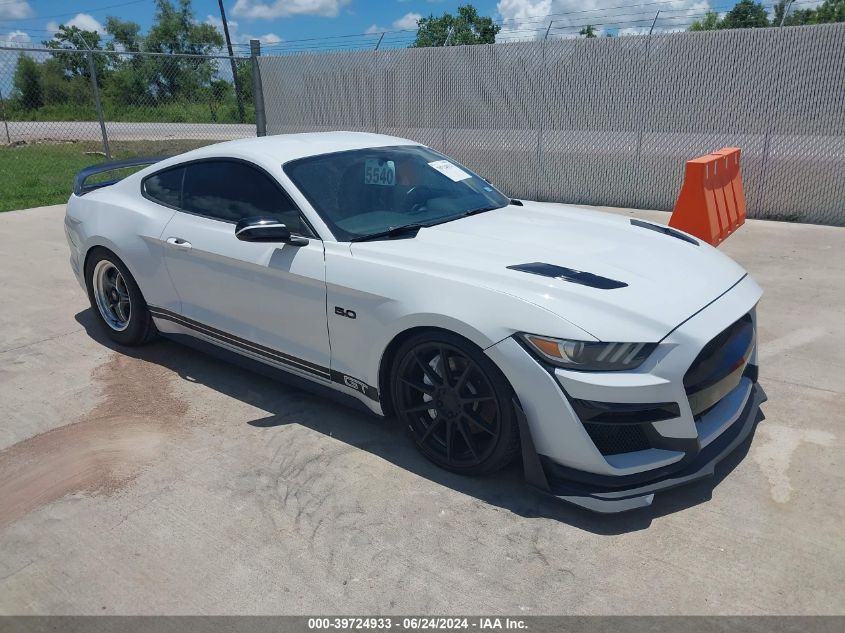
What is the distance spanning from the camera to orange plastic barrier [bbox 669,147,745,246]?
24.7 feet

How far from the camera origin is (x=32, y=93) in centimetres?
1977

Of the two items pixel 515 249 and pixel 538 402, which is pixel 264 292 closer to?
pixel 515 249

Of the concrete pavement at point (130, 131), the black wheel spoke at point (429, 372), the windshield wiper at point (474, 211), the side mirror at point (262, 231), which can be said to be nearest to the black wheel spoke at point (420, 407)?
the black wheel spoke at point (429, 372)

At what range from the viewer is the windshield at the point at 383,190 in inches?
150

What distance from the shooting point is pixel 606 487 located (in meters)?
2.88

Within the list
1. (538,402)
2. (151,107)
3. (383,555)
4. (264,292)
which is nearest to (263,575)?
(383,555)

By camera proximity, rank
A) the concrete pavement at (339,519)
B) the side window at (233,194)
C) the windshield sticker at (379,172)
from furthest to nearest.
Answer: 1. the windshield sticker at (379,172)
2. the side window at (233,194)
3. the concrete pavement at (339,519)

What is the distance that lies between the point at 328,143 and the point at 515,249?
1.56 m

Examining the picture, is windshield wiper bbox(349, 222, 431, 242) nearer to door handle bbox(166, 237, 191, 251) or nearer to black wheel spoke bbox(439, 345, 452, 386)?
black wheel spoke bbox(439, 345, 452, 386)

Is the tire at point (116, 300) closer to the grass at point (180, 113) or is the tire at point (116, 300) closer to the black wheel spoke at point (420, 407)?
the black wheel spoke at point (420, 407)

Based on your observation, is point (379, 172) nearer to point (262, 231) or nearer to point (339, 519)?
point (262, 231)

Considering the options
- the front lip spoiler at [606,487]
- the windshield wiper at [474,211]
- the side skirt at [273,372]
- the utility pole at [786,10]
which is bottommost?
the front lip spoiler at [606,487]

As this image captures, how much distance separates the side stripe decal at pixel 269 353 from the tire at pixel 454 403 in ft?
0.83

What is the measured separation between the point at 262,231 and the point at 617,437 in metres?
1.99
